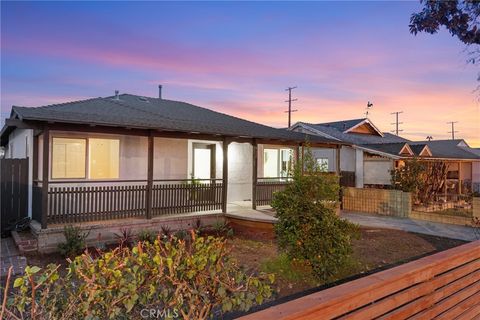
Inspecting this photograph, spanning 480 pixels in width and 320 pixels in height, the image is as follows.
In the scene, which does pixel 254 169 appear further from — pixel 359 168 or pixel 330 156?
pixel 330 156

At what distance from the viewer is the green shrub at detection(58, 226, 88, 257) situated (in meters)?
7.93

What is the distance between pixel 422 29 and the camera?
6.60m

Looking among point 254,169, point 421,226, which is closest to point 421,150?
point 421,226

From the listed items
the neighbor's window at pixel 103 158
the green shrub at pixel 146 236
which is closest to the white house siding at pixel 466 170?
the green shrub at pixel 146 236

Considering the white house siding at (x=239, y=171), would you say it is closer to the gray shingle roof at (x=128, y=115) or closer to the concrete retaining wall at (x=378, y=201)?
the gray shingle roof at (x=128, y=115)

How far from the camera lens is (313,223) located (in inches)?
244

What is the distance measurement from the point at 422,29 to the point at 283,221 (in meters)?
4.52

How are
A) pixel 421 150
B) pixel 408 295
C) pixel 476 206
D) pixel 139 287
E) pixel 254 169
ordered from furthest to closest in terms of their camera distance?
pixel 421 150 → pixel 254 169 → pixel 476 206 → pixel 408 295 → pixel 139 287

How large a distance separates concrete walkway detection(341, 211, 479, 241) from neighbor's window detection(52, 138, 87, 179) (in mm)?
9215

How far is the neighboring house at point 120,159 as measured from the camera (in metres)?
8.80

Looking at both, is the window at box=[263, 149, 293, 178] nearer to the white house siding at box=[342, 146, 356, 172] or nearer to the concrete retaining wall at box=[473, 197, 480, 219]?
the white house siding at box=[342, 146, 356, 172]

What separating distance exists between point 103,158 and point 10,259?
165 inches

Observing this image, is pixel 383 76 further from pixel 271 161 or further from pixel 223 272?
pixel 223 272

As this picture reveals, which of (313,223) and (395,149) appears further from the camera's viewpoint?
(395,149)
